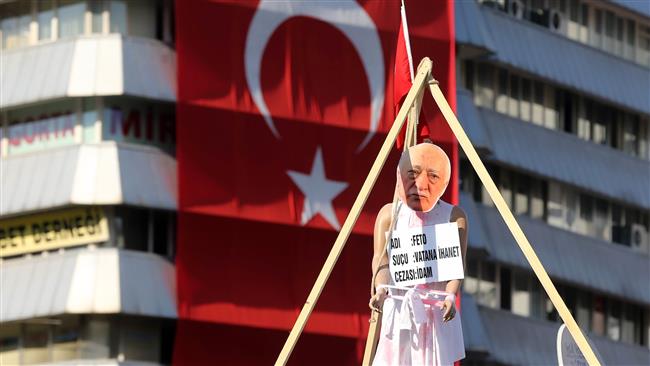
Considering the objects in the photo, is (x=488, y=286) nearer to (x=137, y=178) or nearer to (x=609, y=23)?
(x=609, y=23)

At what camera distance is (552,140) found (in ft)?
296

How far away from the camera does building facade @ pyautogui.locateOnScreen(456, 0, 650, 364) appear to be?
281 ft

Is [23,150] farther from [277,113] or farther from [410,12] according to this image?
[410,12]

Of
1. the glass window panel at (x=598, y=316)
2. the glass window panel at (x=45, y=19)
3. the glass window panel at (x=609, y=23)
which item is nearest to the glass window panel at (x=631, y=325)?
the glass window panel at (x=598, y=316)

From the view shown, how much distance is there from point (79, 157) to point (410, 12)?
511 inches

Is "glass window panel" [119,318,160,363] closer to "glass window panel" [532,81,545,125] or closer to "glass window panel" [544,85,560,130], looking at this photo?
"glass window panel" [532,81,545,125]

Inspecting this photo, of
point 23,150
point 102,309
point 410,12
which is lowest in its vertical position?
point 102,309

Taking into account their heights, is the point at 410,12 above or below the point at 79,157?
above

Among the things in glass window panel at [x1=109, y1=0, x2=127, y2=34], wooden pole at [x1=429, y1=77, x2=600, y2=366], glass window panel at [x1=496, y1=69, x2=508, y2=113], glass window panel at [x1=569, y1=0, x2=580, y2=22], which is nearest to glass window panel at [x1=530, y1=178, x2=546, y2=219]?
glass window panel at [x1=496, y1=69, x2=508, y2=113]

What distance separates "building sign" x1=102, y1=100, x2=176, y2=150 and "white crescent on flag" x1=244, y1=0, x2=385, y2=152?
108 inches

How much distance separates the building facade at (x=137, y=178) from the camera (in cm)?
7494

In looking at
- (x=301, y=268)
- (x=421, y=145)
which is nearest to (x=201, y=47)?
(x=301, y=268)

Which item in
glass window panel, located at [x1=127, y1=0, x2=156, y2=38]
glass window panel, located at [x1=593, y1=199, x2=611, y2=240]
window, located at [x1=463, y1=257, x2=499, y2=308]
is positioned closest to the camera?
A: glass window panel, located at [x1=127, y1=0, x2=156, y2=38]

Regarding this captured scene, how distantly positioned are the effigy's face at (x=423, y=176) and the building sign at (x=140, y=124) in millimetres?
40348
